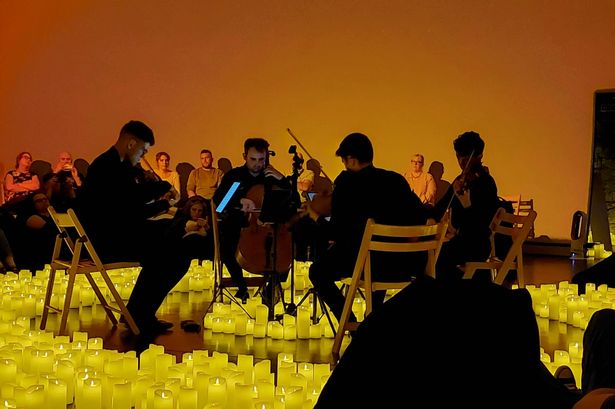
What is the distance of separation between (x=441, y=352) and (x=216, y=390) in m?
1.96

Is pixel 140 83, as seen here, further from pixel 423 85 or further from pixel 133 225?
pixel 133 225

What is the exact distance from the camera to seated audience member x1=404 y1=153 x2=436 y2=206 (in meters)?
10.2

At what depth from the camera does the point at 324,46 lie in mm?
11125

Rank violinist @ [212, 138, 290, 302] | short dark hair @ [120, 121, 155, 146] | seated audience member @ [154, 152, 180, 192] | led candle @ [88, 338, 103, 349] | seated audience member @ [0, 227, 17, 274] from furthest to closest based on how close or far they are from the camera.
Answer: seated audience member @ [154, 152, 180, 192], seated audience member @ [0, 227, 17, 274], violinist @ [212, 138, 290, 302], short dark hair @ [120, 121, 155, 146], led candle @ [88, 338, 103, 349]

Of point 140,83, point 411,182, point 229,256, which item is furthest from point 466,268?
point 140,83

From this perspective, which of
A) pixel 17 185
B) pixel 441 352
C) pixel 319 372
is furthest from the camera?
pixel 17 185

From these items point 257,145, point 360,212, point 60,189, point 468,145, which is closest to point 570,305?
point 468,145

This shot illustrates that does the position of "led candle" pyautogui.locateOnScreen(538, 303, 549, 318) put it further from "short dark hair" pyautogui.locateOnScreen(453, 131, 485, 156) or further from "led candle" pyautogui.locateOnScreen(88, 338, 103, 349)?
"led candle" pyautogui.locateOnScreen(88, 338, 103, 349)

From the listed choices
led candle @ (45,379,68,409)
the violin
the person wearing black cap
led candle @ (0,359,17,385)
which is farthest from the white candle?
the violin

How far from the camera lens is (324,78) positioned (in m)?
11.1

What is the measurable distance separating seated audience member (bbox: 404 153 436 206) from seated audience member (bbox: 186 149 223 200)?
A: 2419mm

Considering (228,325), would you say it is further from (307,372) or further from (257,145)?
(257,145)

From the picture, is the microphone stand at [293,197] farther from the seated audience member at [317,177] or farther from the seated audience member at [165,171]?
the seated audience member at [165,171]

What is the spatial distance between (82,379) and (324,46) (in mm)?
8366
